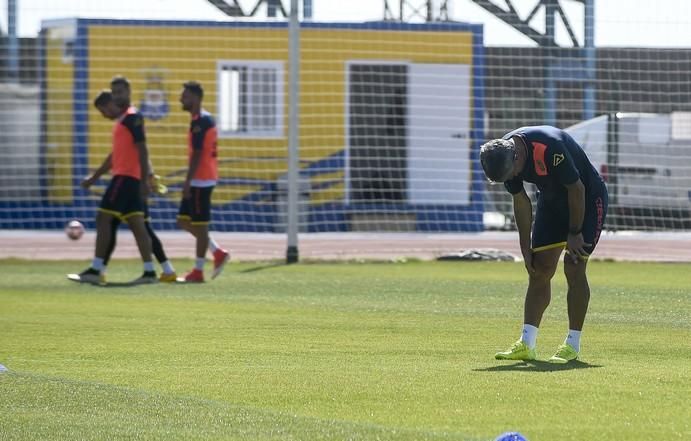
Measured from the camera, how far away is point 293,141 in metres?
20.6

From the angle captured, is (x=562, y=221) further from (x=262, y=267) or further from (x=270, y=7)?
(x=270, y=7)

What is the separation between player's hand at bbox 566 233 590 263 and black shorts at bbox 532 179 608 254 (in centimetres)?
10

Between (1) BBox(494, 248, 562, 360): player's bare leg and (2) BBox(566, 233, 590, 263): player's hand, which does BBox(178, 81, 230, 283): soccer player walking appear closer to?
(1) BBox(494, 248, 562, 360): player's bare leg

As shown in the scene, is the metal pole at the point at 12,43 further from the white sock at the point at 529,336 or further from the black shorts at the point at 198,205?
the white sock at the point at 529,336

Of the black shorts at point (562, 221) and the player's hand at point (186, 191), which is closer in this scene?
the black shorts at point (562, 221)

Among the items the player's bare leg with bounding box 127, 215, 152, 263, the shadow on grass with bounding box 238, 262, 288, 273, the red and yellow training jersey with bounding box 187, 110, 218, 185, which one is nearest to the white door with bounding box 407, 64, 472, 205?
the shadow on grass with bounding box 238, 262, 288, 273

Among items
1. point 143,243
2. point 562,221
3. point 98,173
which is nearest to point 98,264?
point 143,243

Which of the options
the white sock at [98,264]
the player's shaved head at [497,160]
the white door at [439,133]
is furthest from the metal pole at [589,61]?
the player's shaved head at [497,160]

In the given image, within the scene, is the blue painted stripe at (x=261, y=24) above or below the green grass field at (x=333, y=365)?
above

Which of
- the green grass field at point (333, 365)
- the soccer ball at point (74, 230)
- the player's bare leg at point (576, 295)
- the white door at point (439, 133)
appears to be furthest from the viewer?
the white door at point (439, 133)

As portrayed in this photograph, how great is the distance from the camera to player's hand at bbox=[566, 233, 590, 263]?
9.18 metres

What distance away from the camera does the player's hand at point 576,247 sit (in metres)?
9.18

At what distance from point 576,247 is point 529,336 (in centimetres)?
57

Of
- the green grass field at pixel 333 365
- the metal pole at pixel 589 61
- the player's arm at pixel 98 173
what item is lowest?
the green grass field at pixel 333 365
